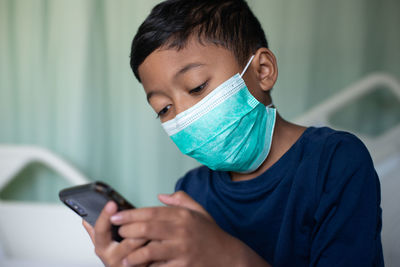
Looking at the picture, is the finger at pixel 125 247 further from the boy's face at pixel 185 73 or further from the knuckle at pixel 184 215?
the boy's face at pixel 185 73

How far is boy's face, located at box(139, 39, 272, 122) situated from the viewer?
0.79 meters

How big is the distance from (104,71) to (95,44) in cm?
14

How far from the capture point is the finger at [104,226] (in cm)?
57

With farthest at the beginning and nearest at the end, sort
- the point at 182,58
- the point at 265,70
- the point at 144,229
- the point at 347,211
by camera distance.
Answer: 1. the point at 265,70
2. the point at 182,58
3. the point at 347,211
4. the point at 144,229

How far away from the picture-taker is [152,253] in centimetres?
56

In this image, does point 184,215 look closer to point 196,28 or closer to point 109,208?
point 109,208

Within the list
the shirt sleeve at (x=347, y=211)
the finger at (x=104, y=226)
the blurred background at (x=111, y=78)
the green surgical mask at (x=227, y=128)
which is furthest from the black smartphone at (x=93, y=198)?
the blurred background at (x=111, y=78)

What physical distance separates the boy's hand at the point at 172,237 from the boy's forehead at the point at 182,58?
0.33 metres

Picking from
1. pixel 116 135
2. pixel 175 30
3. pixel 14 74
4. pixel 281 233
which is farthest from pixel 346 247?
pixel 14 74

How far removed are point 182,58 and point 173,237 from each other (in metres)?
0.40

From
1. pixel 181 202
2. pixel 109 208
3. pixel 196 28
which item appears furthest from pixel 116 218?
pixel 196 28

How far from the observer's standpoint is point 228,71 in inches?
32.8

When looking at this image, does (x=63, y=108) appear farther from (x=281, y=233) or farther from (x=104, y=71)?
(x=281, y=233)

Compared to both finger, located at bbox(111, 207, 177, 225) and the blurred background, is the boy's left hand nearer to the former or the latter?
finger, located at bbox(111, 207, 177, 225)
